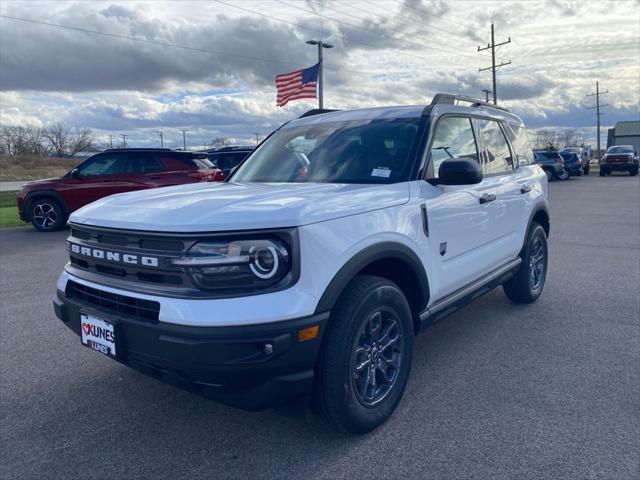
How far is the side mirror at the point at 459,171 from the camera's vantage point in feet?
10.7

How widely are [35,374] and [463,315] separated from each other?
12.0ft

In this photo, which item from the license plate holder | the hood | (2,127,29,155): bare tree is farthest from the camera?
(2,127,29,155): bare tree

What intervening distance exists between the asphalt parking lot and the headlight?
2.63 feet

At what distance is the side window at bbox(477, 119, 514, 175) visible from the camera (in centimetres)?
443

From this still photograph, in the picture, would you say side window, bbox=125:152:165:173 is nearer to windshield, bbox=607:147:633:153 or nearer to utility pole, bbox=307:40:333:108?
utility pole, bbox=307:40:333:108

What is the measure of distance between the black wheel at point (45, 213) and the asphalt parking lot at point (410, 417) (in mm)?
7084

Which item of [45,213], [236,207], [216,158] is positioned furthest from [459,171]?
[216,158]

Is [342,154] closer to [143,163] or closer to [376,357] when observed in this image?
[376,357]

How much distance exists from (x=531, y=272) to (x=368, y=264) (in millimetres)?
3083

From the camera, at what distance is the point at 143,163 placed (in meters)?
11.6

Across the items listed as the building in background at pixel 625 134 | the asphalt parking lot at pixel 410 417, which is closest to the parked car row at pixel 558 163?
the asphalt parking lot at pixel 410 417

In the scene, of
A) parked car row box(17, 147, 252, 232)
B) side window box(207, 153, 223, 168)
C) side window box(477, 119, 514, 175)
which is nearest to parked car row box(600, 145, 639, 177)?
side window box(207, 153, 223, 168)

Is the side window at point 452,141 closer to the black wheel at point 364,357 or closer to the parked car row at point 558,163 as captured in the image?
the black wheel at point 364,357

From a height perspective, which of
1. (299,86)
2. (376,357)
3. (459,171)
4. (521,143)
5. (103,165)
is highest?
(299,86)
